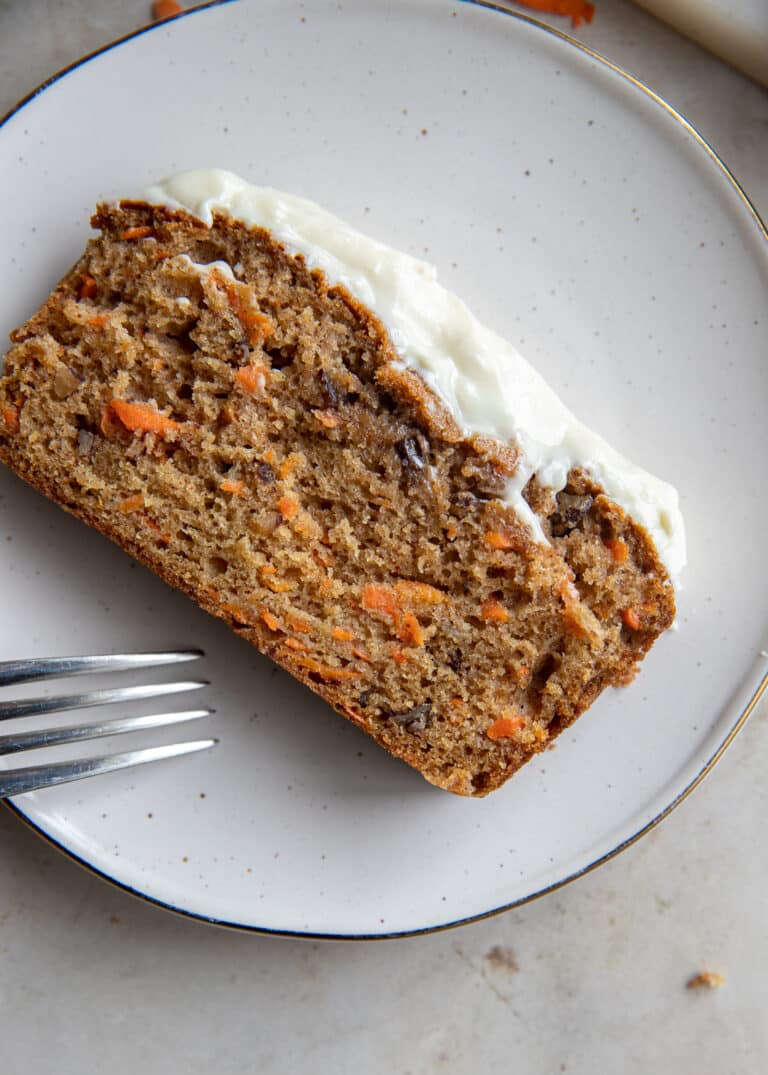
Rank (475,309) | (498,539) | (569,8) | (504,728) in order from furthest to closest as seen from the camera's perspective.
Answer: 1. (569,8)
2. (475,309)
3. (504,728)
4. (498,539)

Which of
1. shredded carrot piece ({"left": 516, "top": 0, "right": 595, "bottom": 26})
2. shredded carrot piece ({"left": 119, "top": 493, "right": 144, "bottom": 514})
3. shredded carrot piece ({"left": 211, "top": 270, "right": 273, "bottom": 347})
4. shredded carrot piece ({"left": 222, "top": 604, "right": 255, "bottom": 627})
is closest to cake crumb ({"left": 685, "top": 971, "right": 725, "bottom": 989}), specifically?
shredded carrot piece ({"left": 222, "top": 604, "right": 255, "bottom": 627})

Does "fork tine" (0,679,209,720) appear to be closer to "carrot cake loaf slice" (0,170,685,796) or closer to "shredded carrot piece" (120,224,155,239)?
"carrot cake loaf slice" (0,170,685,796)

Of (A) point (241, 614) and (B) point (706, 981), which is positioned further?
(B) point (706, 981)

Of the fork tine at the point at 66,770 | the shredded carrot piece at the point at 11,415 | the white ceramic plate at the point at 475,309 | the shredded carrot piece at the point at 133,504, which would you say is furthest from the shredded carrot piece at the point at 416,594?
the shredded carrot piece at the point at 11,415

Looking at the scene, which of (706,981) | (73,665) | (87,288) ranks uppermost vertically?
(87,288)

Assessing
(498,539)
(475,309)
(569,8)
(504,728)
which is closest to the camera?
(498,539)

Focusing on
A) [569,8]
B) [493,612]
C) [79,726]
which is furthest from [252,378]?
[569,8]

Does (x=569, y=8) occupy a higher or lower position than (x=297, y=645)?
higher

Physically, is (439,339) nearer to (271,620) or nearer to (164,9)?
(271,620)
